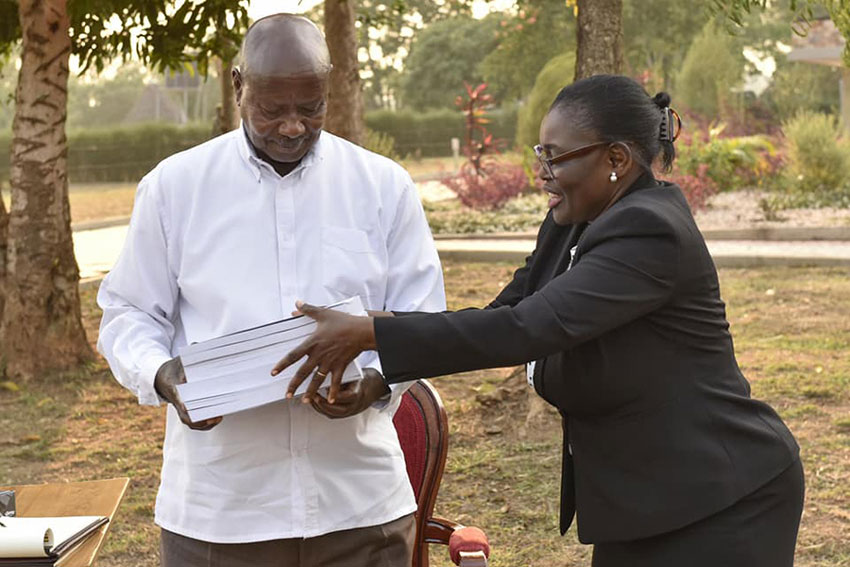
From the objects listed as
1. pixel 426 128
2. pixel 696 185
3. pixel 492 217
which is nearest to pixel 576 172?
pixel 696 185

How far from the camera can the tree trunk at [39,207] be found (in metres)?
8.14

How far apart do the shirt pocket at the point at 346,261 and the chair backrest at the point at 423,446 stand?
0.88 m

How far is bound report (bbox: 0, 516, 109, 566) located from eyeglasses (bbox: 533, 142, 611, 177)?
1.27 m

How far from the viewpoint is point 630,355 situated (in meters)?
2.40

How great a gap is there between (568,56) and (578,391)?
18.5 m

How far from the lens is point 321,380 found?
2.29m

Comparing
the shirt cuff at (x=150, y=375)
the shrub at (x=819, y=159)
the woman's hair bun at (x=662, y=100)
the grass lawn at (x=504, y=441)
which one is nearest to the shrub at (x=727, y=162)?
the shrub at (x=819, y=159)

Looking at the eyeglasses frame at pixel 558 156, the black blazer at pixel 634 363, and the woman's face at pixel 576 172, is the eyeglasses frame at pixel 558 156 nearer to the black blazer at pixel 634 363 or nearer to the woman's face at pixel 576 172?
the woman's face at pixel 576 172

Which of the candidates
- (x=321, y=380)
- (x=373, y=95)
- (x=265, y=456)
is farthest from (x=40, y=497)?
(x=373, y=95)

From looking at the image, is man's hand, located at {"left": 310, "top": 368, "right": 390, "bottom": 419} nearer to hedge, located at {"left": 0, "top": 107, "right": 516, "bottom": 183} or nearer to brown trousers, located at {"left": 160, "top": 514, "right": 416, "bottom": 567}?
brown trousers, located at {"left": 160, "top": 514, "right": 416, "bottom": 567}

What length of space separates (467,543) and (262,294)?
3.13ft

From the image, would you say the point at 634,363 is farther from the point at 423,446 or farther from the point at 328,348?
the point at 423,446

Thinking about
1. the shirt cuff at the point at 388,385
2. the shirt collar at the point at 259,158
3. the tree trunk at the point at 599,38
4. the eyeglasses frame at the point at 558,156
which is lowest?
the shirt cuff at the point at 388,385

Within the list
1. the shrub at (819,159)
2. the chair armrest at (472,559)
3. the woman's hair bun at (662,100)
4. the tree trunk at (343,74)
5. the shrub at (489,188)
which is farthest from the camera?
the shrub at (489,188)
